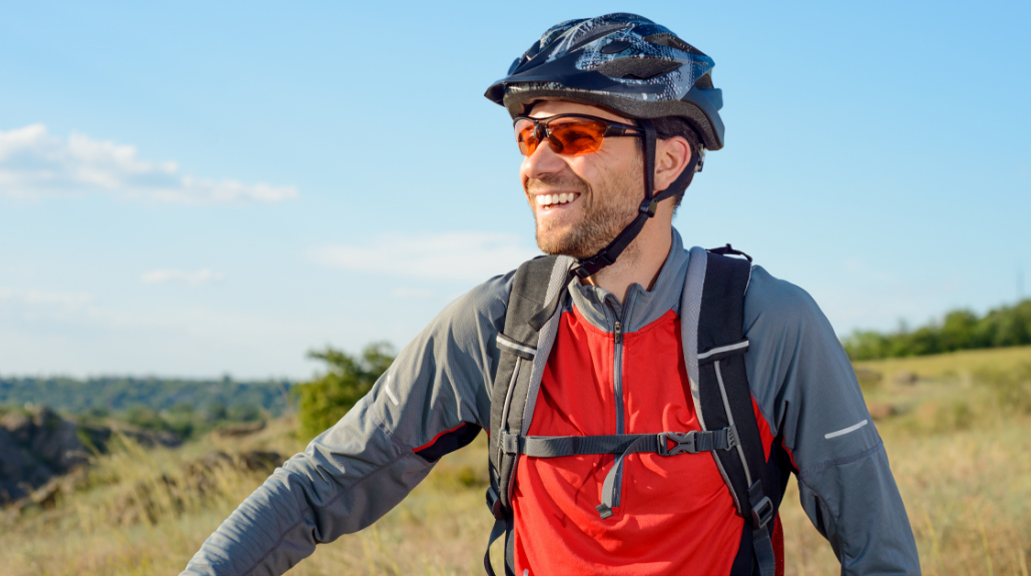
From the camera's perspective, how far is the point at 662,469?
2.13 m

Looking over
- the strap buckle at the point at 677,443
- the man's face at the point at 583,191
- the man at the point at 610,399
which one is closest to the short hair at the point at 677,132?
the man at the point at 610,399

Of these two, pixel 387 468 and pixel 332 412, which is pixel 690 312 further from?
pixel 332 412

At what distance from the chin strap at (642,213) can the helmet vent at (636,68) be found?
0.56ft

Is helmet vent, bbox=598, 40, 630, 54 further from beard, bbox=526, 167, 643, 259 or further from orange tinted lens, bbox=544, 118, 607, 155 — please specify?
beard, bbox=526, 167, 643, 259

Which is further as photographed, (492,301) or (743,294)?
(492,301)

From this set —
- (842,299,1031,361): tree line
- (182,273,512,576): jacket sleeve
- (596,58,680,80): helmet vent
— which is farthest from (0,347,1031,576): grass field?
(842,299,1031,361): tree line

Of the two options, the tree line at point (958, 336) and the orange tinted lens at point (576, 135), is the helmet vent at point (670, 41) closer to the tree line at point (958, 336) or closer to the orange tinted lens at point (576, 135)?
the orange tinted lens at point (576, 135)

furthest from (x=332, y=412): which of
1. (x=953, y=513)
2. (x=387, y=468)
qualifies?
(x=387, y=468)

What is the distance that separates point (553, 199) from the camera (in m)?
2.46

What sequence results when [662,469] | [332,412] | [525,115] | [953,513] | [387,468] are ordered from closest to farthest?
[662,469] < [387,468] < [525,115] < [953,513] < [332,412]

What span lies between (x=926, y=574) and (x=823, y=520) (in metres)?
3.29

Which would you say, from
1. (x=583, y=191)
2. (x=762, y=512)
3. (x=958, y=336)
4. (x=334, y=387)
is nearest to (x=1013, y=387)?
(x=334, y=387)

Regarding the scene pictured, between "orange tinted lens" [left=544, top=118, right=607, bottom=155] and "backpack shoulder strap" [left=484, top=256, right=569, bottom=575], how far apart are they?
41 cm

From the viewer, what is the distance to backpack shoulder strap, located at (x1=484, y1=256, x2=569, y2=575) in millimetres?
2275
